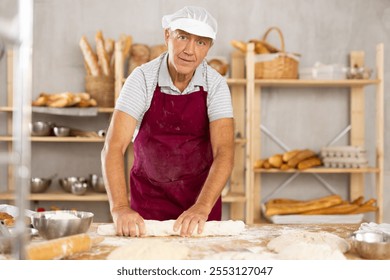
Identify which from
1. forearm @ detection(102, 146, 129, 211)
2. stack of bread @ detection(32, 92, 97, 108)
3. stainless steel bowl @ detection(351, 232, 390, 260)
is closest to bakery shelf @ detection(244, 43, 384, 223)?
stack of bread @ detection(32, 92, 97, 108)

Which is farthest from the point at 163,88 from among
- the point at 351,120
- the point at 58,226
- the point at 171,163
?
the point at 351,120

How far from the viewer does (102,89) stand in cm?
278

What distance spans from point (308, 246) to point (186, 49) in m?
0.73

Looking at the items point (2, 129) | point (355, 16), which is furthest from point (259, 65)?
point (2, 129)

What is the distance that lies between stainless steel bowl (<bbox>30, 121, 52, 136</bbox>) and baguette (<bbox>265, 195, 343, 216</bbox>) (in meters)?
1.22

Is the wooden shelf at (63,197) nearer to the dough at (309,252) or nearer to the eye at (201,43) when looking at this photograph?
the eye at (201,43)

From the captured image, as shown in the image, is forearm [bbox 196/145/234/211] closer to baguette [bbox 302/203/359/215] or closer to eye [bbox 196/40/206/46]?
eye [bbox 196/40/206/46]

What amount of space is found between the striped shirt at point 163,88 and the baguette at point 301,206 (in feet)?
3.80

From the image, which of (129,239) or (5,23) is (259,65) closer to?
(129,239)

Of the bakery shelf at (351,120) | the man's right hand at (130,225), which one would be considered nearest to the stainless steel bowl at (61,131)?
the bakery shelf at (351,120)

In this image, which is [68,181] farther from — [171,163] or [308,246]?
[308,246]

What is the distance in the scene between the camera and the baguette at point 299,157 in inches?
107

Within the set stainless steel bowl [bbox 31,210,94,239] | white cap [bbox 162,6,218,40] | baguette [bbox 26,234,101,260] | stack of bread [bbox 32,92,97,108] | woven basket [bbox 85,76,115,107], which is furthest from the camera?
woven basket [bbox 85,76,115,107]

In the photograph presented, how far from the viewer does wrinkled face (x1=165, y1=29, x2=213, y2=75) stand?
1.58 metres
